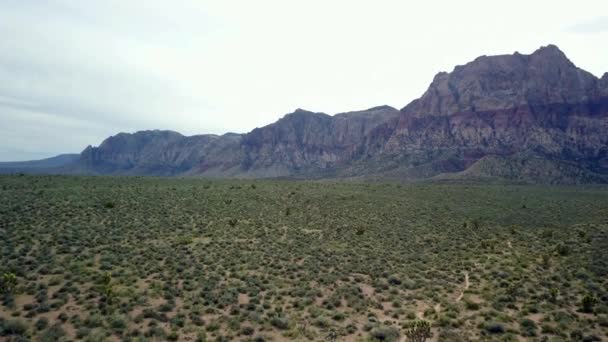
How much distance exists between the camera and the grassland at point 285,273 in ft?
48.5

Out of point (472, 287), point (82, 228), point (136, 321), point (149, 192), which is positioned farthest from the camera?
point (149, 192)

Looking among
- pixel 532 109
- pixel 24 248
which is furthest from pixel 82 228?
pixel 532 109

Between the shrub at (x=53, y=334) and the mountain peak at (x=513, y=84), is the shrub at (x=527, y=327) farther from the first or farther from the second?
the mountain peak at (x=513, y=84)

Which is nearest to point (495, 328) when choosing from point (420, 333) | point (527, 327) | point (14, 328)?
point (527, 327)

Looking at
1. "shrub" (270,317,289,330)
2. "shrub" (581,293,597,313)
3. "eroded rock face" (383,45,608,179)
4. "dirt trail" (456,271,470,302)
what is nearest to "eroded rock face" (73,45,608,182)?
"eroded rock face" (383,45,608,179)

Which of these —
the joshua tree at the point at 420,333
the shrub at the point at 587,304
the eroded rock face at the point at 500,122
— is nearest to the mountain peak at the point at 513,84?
the eroded rock face at the point at 500,122

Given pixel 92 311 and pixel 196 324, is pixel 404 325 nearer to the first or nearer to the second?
pixel 196 324

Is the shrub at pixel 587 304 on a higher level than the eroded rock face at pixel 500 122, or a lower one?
lower

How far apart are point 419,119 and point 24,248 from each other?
143 metres

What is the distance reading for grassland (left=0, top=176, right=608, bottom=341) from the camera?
14.8 metres

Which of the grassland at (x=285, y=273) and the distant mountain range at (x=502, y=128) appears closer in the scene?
the grassland at (x=285, y=273)

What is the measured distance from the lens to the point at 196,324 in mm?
14930

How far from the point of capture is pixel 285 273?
21.4m

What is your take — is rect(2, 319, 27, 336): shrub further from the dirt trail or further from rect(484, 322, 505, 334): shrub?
the dirt trail
